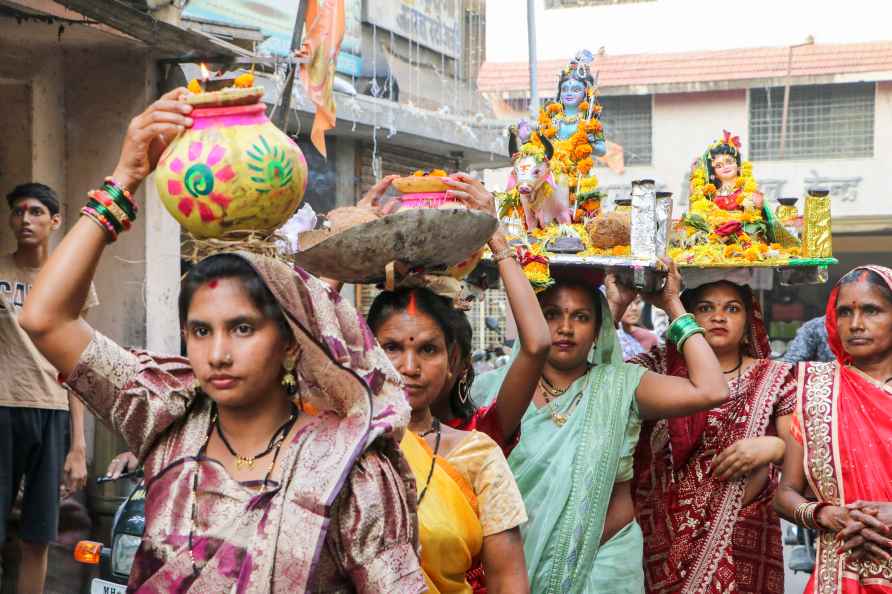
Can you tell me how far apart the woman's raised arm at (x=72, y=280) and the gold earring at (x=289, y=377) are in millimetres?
440

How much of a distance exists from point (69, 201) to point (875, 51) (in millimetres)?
16812

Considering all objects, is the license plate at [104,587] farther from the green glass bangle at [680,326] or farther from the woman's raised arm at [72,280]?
the woman's raised arm at [72,280]

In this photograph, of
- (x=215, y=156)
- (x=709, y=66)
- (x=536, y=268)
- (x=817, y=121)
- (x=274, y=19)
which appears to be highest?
(x=709, y=66)

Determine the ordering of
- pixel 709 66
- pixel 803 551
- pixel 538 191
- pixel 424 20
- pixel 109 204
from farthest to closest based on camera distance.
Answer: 1. pixel 709 66
2. pixel 424 20
3. pixel 803 551
4. pixel 538 191
5. pixel 109 204

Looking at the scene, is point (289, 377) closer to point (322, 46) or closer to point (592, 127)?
point (592, 127)

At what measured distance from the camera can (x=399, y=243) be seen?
329 centimetres

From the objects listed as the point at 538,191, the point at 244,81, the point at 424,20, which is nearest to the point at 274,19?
the point at 424,20

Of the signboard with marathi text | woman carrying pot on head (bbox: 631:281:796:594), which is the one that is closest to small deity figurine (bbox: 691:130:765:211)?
woman carrying pot on head (bbox: 631:281:796:594)

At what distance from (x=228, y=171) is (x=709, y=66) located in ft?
65.9

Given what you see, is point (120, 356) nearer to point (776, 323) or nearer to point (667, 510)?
point (667, 510)

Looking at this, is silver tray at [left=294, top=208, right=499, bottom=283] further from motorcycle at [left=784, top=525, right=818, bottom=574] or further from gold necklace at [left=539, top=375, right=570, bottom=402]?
motorcycle at [left=784, top=525, right=818, bottom=574]

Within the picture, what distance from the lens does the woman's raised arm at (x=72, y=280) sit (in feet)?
8.42

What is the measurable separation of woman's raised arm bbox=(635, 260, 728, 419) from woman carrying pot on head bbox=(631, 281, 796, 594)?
0.48m

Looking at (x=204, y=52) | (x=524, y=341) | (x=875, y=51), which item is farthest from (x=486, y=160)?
(x=524, y=341)
